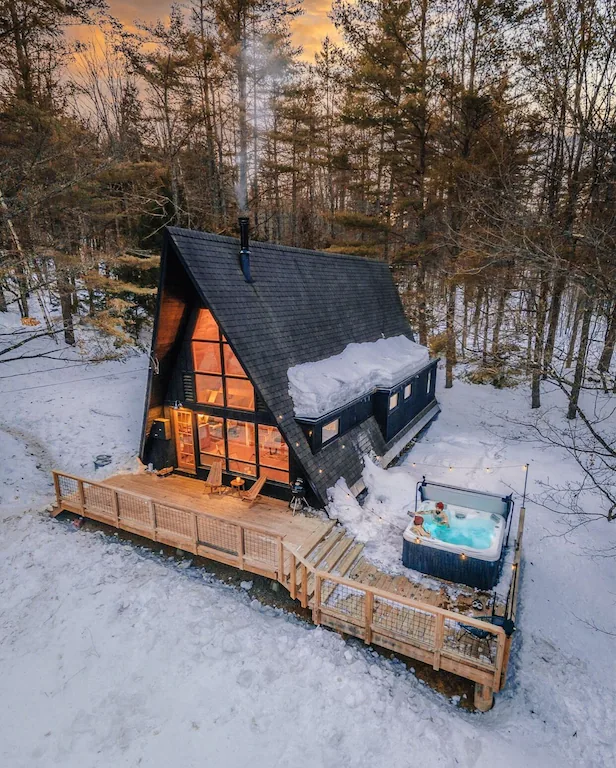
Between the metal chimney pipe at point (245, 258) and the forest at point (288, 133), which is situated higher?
the forest at point (288, 133)

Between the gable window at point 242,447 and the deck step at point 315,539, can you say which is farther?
the gable window at point 242,447

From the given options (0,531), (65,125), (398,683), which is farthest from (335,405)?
(65,125)

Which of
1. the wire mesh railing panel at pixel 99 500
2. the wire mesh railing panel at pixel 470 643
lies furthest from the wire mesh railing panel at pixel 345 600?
the wire mesh railing panel at pixel 99 500

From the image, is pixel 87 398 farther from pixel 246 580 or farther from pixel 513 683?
pixel 513 683

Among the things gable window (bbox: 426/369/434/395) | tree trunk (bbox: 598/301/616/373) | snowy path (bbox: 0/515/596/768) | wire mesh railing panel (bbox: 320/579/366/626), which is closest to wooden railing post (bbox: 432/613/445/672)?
snowy path (bbox: 0/515/596/768)

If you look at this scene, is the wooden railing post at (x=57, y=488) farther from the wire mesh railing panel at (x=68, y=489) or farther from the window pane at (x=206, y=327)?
the window pane at (x=206, y=327)

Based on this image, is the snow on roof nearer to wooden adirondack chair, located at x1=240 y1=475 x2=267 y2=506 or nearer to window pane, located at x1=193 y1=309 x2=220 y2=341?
wooden adirondack chair, located at x1=240 y1=475 x2=267 y2=506

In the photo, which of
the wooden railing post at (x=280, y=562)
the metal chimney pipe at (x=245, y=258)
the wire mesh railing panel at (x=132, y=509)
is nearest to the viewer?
the wooden railing post at (x=280, y=562)
